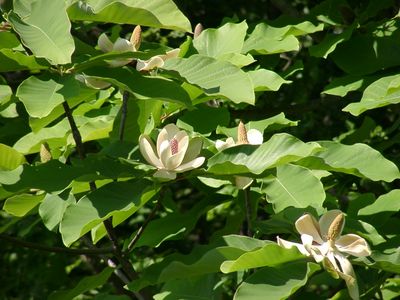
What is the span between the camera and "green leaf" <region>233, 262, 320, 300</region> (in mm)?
1688

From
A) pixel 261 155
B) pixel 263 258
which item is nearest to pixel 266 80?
pixel 261 155

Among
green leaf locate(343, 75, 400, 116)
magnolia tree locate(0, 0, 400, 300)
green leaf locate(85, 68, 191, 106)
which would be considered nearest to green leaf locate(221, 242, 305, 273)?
magnolia tree locate(0, 0, 400, 300)

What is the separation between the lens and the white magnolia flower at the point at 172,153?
185cm

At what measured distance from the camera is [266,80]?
224 cm

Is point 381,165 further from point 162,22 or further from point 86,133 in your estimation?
point 86,133

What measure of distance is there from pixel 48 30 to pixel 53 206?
0.50 meters

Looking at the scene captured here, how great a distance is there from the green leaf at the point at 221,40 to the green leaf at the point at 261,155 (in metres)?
0.53

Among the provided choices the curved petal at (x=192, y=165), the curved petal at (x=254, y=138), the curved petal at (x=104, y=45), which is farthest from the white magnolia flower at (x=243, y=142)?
the curved petal at (x=104, y=45)

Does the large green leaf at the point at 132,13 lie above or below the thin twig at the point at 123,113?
above

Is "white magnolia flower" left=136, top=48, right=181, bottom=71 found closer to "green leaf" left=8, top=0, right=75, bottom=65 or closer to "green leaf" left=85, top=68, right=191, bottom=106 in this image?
"green leaf" left=85, top=68, right=191, bottom=106

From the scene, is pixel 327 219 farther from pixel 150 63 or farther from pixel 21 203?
pixel 21 203

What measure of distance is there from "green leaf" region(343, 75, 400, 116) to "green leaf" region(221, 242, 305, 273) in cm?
56

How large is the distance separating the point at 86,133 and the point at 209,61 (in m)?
0.46

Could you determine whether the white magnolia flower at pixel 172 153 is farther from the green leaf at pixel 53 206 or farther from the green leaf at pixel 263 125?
the green leaf at pixel 263 125
